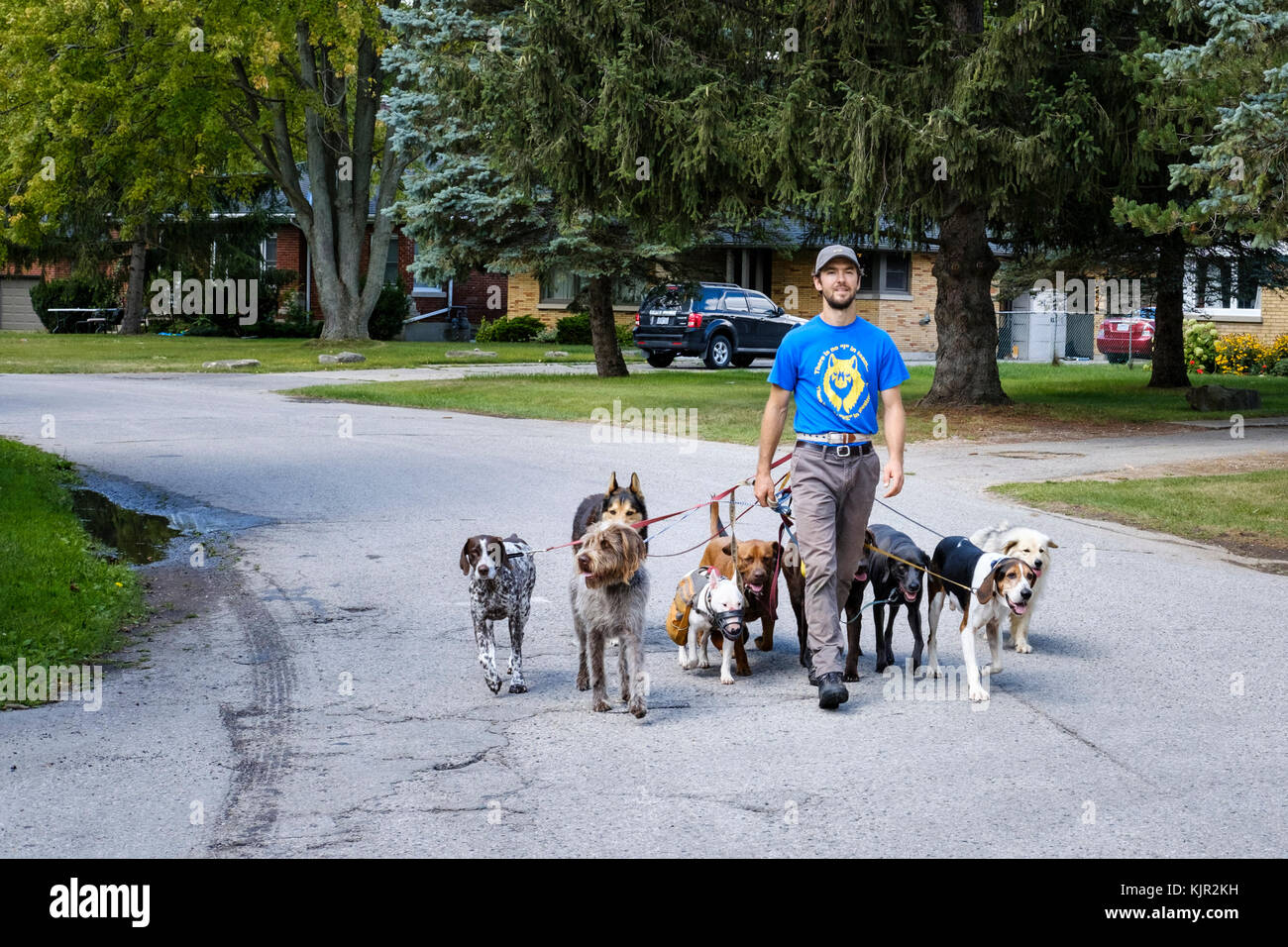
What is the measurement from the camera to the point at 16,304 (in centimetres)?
6362

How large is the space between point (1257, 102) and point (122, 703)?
1166 centimetres

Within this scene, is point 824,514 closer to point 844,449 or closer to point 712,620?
point 844,449

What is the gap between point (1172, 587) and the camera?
10328 mm

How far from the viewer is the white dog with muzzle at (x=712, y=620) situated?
742 centimetres

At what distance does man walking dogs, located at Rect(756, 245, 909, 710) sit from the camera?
727 cm

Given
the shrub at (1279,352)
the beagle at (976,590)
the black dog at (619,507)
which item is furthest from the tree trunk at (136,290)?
the beagle at (976,590)

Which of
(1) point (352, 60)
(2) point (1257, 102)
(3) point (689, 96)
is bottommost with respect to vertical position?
(2) point (1257, 102)

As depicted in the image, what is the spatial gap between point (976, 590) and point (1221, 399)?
1913 centimetres

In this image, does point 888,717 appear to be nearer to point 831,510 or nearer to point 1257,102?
point 831,510

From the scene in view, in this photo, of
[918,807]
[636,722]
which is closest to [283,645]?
[636,722]

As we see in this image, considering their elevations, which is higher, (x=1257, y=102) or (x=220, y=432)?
(x=1257, y=102)

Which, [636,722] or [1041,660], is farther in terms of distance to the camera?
[1041,660]

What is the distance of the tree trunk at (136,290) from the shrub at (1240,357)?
36001 millimetres

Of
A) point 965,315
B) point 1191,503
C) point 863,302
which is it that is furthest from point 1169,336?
point 863,302
